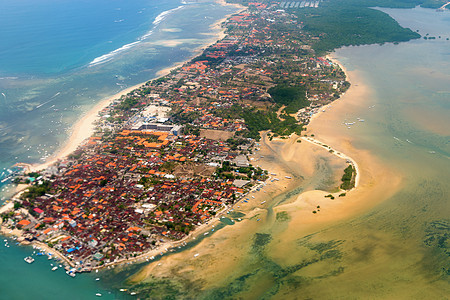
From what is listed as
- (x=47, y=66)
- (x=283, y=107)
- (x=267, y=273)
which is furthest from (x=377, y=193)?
(x=47, y=66)

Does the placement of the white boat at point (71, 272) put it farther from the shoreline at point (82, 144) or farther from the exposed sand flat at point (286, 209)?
the exposed sand flat at point (286, 209)

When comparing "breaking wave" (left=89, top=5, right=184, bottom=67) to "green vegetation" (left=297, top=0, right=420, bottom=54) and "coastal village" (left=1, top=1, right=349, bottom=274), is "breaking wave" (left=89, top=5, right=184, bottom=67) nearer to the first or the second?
"coastal village" (left=1, top=1, right=349, bottom=274)

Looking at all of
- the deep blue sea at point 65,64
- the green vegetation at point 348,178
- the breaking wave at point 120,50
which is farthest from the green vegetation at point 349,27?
the green vegetation at point 348,178

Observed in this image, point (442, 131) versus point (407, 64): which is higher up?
point (407, 64)

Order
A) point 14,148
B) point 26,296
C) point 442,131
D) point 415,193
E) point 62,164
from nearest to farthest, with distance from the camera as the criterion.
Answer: point 26,296 < point 415,193 < point 62,164 < point 14,148 < point 442,131

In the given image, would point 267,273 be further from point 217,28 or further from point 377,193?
point 217,28

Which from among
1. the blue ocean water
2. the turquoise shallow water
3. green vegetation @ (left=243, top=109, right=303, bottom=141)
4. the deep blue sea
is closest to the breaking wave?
the deep blue sea
